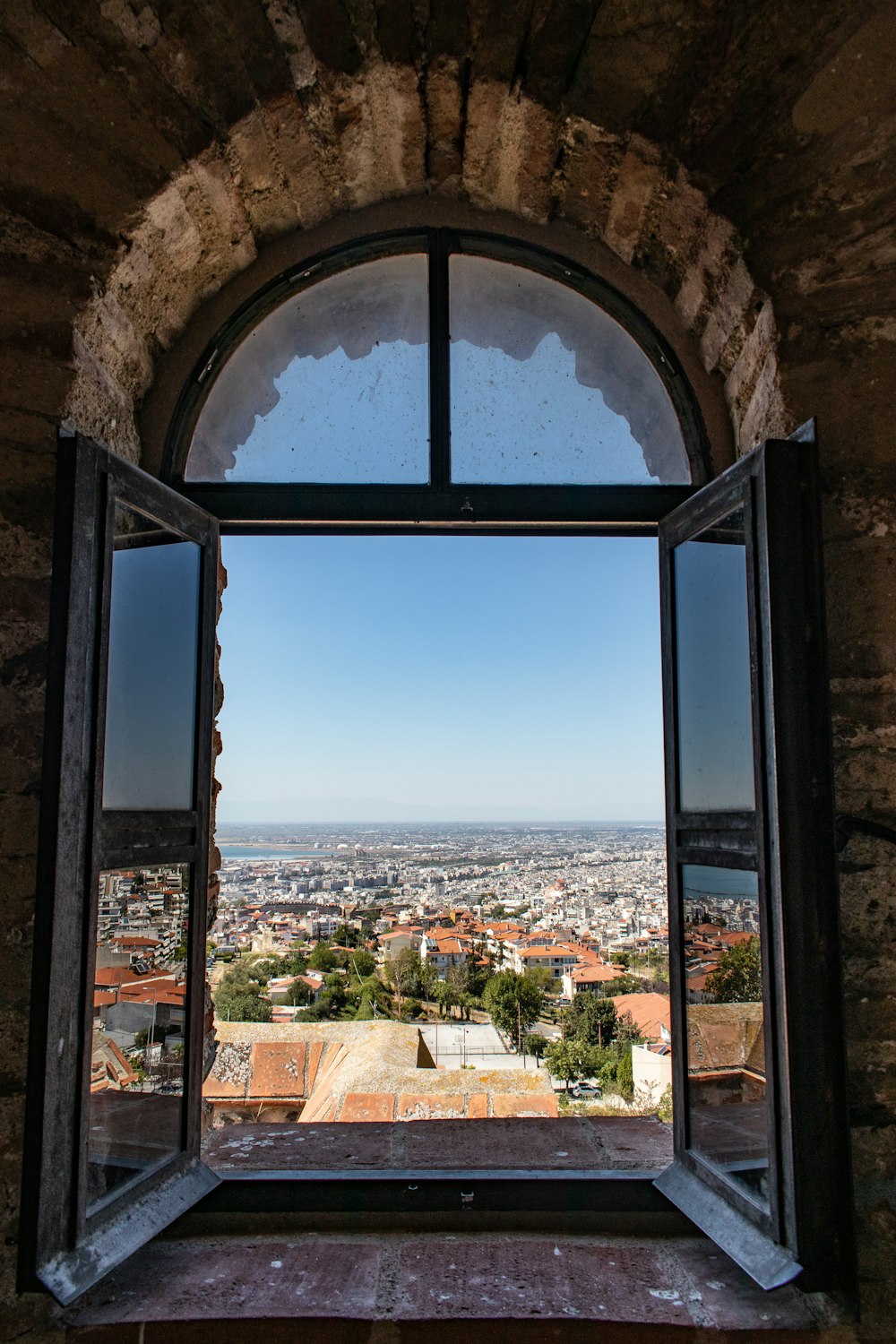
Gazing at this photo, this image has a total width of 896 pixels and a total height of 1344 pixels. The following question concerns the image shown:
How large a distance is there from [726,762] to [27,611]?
1555mm

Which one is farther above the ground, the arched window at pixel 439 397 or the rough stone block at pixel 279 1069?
the arched window at pixel 439 397

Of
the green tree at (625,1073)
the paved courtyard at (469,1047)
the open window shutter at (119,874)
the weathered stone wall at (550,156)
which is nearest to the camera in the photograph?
the open window shutter at (119,874)

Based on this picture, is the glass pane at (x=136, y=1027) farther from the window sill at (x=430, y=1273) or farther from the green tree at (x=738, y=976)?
the green tree at (x=738, y=976)

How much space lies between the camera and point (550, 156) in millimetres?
2025

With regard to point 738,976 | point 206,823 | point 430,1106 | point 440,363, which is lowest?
point 430,1106

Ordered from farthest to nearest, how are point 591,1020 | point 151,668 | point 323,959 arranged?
point 323,959
point 591,1020
point 151,668

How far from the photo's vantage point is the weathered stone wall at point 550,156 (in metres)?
1.60

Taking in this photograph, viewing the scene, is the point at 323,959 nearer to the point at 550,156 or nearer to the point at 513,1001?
the point at 513,1001

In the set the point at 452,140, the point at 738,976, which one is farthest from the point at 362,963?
the point at 452,140

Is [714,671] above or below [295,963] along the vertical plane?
above

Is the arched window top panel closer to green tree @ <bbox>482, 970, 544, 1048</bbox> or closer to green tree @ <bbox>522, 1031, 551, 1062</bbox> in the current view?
green tree @ <bbox>482, 970, 544, 1048</bbox>

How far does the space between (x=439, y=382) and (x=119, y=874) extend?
1.49m

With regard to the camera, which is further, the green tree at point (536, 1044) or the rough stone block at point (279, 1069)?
the green tree at point (536, 1044)

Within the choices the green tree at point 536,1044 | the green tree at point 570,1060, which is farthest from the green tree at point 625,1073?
the green tree at point 536,1044
